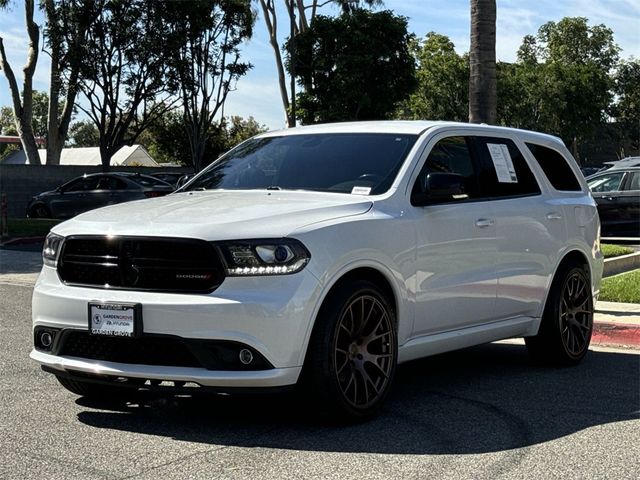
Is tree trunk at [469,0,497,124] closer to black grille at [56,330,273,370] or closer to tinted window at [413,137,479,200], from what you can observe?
tinted window at [413,137,479,200]

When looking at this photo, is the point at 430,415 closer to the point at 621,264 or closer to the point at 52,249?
the point at 52,249

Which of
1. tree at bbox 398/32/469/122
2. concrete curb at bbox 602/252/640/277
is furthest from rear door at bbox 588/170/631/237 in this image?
tree at bbox 398/32/469/122

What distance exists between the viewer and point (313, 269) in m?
5.32

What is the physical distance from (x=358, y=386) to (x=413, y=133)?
1.96m

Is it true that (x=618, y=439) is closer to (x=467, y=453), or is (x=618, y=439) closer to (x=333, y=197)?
(x=467, y=453)

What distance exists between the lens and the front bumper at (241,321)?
16.8 ft

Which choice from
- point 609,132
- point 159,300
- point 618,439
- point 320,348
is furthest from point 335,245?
point 609,132

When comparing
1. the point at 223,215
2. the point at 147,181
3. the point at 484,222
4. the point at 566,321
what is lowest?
the point at 566,321

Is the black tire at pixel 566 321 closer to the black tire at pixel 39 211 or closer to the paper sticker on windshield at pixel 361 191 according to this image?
the paper sticker on windshield at pixel 361 191

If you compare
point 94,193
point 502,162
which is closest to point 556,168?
point 502,162

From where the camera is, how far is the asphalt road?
485 cm

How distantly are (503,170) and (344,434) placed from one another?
282 centimetres

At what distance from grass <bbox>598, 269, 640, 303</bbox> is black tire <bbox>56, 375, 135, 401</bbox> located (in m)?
6.55

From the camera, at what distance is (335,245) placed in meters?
5.50
